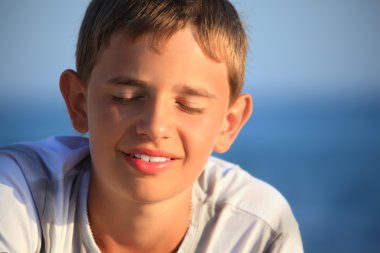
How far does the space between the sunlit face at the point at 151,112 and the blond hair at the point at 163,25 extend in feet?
0.09

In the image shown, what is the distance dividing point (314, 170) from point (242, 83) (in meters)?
2.12

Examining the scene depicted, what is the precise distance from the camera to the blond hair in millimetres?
1387

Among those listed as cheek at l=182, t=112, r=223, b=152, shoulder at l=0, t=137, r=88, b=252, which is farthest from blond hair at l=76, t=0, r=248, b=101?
shoulder at l=0, t=137, r=88, b=252

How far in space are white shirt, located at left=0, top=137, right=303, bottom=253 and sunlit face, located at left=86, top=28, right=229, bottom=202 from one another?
0.16 m

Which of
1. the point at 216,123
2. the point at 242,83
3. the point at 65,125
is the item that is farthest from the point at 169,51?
the point at 65,125

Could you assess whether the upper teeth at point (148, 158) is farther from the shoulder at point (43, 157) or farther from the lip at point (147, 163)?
the shoulder at point (43, 157)

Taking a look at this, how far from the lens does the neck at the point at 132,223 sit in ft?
5.08

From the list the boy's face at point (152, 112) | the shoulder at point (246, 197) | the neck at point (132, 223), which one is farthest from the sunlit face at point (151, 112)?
the shoulder at point (246, 197)

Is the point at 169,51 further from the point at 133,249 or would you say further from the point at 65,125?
the point at 65,125

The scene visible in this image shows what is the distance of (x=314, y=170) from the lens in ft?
11.9

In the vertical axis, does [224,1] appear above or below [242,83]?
above

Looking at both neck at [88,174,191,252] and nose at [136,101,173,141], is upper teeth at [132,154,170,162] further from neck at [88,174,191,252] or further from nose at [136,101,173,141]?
neck at [88,174,191,252]

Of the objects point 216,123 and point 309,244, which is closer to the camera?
point 216,123

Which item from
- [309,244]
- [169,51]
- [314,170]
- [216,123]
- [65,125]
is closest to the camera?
[169,51]
